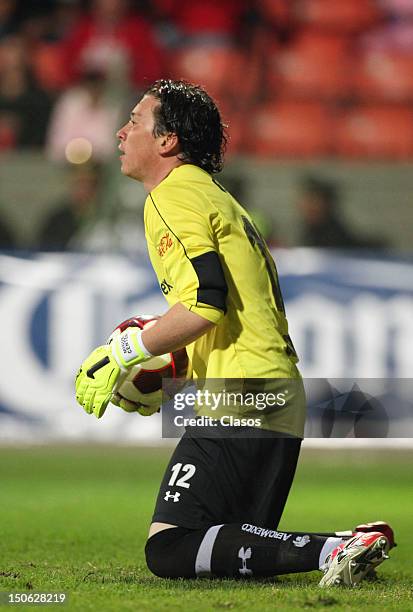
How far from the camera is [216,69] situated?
43.8ft

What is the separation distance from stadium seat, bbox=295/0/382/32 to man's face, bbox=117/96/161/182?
9.70 m

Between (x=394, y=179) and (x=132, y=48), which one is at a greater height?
(x=132, y=48)

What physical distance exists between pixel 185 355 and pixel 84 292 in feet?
18.4

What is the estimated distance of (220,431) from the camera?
4.28m

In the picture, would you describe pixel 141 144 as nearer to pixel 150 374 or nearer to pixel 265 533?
pixel 150 374

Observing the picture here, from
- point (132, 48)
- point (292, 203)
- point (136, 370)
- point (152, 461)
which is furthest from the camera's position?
point (132, 48)

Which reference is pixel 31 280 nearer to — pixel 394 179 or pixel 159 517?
pixel 394 179

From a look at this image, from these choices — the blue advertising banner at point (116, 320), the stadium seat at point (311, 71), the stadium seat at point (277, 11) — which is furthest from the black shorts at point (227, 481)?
the stadium seat at point (277, 11)

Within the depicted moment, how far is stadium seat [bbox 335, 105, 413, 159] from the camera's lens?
13.4 m

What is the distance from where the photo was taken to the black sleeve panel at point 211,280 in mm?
4066

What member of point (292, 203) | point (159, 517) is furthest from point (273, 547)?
point (292, 203)

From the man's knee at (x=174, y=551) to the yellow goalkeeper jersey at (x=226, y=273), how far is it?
546 mm

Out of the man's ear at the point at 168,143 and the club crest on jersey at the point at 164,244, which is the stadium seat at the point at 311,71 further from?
the club crest on jersey at the point at 164,244

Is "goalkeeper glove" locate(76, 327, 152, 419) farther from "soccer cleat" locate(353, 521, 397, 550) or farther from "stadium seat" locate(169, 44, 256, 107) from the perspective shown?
"stadium seat" locate(169, 44, 256, 107)
